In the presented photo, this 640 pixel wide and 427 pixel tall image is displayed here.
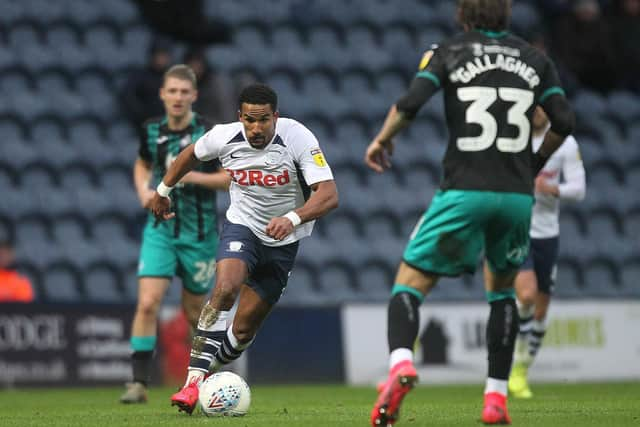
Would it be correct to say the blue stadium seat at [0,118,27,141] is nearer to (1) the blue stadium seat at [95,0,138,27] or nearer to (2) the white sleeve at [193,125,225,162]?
(1) the blue stadium seat at [95,0,138,27]

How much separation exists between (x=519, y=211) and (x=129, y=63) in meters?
9.44

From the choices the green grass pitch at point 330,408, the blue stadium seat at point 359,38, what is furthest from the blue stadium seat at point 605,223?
the green grass pitch at point 330,408

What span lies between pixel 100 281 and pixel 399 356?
318 inches

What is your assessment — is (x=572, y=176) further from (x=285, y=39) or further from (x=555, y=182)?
(x=285, y=39)

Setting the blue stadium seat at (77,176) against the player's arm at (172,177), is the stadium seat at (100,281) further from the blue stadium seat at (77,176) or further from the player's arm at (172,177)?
the player's arm at (172,177)

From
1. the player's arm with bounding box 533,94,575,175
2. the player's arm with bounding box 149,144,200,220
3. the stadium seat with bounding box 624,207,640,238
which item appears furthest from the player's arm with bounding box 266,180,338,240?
the stadium seat with bounding box 624,207,640,238

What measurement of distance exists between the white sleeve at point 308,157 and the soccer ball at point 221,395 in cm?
121

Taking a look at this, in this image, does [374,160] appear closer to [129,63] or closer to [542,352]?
[542,352]

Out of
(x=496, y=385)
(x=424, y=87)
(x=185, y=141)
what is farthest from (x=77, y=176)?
(x=496, y=385)

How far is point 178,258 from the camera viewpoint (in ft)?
28.5

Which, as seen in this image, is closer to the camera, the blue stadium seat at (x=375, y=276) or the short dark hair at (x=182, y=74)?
the short dark hair at (x=182, y=74)

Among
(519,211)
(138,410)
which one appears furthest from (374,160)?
(138,410)

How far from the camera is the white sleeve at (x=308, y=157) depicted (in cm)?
689

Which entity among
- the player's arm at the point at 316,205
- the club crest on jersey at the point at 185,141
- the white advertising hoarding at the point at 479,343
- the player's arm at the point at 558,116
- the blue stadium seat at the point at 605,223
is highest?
the player's arm at the point at 558,116
